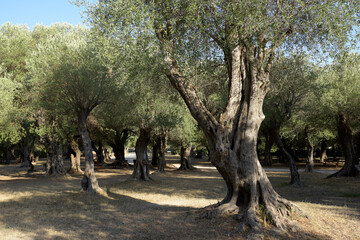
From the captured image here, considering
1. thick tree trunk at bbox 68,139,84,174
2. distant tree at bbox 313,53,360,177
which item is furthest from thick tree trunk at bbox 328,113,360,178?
thick tree trunk at bbox 68,139,84,174

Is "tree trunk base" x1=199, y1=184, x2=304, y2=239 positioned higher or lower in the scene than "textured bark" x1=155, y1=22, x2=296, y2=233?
lower

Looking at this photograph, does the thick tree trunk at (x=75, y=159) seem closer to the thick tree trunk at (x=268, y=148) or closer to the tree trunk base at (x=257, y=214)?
the tree trunk base at (x=257, y=214)

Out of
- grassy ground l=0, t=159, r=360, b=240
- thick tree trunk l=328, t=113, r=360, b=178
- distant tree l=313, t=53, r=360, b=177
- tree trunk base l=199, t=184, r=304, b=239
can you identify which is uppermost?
distant tree l=313, t=53, r=360, b=177

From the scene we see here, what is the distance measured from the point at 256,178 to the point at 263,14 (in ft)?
19.3

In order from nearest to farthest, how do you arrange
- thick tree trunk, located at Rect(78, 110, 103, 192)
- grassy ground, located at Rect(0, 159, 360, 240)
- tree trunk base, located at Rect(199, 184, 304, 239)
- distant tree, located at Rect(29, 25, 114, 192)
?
tree trunk base, located at Rect(199, 184, 304, 239)
grassy ground, located at Rect(0, 159, 360, 240)
thick tree trunk, located at Rect(78, 110, 103, 192)
distant tree, located at Rect(29, 25, 114, 192)

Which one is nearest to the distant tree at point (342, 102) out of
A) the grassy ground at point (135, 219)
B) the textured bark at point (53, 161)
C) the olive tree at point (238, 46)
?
the grassy ground at point (135, 219)

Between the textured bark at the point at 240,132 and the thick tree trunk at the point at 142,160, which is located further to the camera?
the thick tree trunk at the point at 142,160

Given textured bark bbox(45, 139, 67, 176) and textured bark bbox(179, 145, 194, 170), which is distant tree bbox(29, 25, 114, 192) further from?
textured bark bbox(179, 145, 194, 170)

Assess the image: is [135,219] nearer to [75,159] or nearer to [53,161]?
[53,161]

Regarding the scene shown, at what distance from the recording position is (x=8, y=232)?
9.21m

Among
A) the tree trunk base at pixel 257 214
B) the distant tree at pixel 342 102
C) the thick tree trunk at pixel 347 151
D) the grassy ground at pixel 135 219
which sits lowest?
the grassy ground at pixel 135 219

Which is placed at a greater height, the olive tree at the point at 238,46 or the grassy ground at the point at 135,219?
the olive tree at the point at 238,46

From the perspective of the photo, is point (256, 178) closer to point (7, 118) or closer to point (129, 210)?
point (129, 210)

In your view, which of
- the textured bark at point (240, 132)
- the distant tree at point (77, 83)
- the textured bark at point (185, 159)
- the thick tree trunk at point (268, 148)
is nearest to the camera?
the textured bark at point (240, 132)
